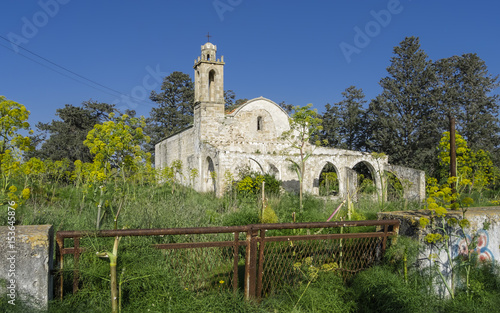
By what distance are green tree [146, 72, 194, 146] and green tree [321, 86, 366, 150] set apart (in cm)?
1476

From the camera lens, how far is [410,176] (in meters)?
20.0

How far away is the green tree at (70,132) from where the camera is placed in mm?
30984

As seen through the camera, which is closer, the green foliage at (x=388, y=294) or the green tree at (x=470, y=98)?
the green foliage at (x=388, y=294)

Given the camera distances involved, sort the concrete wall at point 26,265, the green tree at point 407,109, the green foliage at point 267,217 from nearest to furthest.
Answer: the concrete wall at point 26,265 → the green foliage at point 267,217 → the green tree at point 407,109

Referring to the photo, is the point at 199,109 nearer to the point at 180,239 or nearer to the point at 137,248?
the point at 180,239

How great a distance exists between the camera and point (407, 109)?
30.5 metres

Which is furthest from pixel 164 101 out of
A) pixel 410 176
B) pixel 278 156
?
pixel 410 176

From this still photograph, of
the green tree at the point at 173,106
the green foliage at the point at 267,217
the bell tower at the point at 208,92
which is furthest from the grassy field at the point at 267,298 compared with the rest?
the green tree at the point at 173,106

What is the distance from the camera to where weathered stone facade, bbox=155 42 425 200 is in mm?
19594

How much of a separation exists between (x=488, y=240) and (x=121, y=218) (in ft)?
18.0

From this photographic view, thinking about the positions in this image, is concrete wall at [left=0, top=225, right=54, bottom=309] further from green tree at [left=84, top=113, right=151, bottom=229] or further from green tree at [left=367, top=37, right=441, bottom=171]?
green tree at [left=367, top=37, right=441, bottom=171]

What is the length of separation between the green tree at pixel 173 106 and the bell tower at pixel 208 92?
57.5 ft

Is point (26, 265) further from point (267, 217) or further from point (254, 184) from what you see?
point (254, 184)

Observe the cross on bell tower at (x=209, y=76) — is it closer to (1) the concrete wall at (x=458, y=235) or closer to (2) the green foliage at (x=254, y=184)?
(2) the green foliage at (x=254, y=184)
